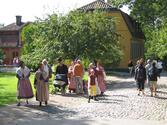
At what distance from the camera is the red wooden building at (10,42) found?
253ft

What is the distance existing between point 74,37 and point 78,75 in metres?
6.83

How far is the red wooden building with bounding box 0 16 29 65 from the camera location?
77037mm

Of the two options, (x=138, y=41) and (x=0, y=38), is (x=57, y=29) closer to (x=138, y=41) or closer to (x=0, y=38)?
(x=138, y=41)

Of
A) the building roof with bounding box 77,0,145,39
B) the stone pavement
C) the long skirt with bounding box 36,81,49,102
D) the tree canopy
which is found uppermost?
the building roof with bounding box 77,0,145,39

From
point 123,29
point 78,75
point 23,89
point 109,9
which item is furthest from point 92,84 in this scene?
point 123,29

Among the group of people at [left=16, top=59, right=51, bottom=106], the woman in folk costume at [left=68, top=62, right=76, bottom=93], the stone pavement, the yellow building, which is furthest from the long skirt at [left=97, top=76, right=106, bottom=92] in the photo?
the yellow building

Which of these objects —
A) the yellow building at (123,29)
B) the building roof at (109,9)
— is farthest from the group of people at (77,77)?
the yellow building at (123,29)

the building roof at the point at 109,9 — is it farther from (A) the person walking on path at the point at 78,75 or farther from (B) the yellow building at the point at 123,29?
(A) the person walking on path at the point at 78,75

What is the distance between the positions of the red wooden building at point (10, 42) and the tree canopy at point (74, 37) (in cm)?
4641

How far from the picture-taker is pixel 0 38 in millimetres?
78562

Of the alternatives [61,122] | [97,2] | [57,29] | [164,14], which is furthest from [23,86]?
[97,2]

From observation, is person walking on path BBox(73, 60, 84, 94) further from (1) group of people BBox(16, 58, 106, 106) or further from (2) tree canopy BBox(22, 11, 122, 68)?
(2) tree canopy BBox(22, 11, 122, 68)

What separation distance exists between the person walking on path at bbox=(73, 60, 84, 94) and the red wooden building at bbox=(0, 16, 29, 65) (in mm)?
54636

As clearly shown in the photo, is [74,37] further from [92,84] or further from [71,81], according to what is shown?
[92,84]
